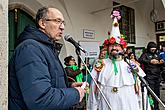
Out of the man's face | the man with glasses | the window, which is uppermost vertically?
the window

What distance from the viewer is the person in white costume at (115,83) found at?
2.70 meters

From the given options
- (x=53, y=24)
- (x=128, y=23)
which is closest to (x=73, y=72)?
(x=53, y=24)

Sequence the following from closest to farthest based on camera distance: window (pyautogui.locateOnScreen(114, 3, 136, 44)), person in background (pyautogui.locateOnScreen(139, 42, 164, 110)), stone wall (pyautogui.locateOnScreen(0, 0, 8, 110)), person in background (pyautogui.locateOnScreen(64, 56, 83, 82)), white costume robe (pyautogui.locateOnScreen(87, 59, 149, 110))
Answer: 1. stone wall (pyautogui.locateOnScreen(0, 0, 8, 110))
2. white costume robe (pyautogui.locateOnScreen(87, 59, 149, 110))
3. person in background (pyautogui.locateOnScreen(64, 56, 83, 82))
4. person in background (pyautogui.locateOnScreen(139, 42, 164, 110))
5. window (pyautogui.locateOnScreen(114, 3, 136, 44))

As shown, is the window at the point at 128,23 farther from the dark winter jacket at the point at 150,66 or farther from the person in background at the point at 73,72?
the person in background at the point at 73,72

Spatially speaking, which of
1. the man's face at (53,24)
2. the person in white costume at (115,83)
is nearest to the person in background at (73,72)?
the person in white costume at (115,83)

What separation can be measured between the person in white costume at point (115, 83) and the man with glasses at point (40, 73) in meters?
1.22

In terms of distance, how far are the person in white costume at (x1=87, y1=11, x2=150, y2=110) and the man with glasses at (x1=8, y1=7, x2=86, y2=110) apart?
1222mm

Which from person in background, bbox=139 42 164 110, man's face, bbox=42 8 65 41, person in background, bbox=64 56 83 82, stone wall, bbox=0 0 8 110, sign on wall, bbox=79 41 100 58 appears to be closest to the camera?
stone wall, bbox=0 0 8 110

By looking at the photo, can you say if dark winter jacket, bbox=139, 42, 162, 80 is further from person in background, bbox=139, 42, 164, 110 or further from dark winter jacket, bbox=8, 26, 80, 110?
dark winter jacket, bbox=8, 26, 80, 110

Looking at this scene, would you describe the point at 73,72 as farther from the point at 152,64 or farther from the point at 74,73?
the point at 152,64

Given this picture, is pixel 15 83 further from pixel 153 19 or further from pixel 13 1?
pixel 153 19

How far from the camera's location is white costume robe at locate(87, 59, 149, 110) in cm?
269

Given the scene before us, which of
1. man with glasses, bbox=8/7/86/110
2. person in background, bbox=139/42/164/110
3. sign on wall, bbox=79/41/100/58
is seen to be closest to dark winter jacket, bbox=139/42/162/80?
person in background, bbox=139/42/164/110

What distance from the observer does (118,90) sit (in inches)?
107
